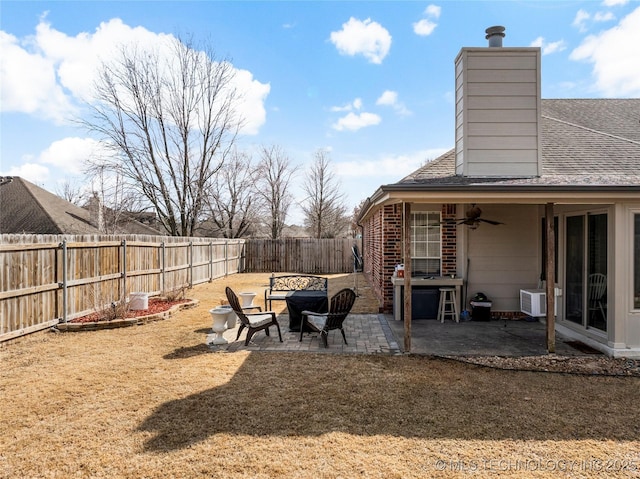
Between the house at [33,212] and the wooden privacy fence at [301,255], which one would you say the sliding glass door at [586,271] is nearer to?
the wooden privacy fence at [301,255]

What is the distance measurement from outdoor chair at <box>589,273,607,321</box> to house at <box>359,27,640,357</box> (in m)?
0.02

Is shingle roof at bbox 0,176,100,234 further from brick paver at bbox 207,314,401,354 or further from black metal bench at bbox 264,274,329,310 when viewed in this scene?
brick paver at bbox 207,314,401,354

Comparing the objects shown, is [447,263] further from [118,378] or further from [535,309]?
[118,378]

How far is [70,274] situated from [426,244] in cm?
719

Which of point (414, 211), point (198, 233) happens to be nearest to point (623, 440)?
point (414, 211)

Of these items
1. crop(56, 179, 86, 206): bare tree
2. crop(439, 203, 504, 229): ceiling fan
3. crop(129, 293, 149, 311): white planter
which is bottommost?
crop(129, 293, 149, 311): white planter

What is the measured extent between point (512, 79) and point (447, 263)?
371cm

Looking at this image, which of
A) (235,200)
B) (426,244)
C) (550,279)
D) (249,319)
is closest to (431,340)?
(550,279)

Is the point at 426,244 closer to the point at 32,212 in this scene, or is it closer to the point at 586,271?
the point at 586,271

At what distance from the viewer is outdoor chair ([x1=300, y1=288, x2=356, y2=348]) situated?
19.1 ft

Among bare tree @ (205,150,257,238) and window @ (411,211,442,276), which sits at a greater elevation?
bare tree @ (205,150,257,238)

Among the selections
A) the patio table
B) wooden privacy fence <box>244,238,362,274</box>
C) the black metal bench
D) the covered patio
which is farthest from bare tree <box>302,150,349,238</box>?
the patio table

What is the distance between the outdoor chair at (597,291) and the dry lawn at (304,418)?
160 cm

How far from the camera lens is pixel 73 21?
1037cm
